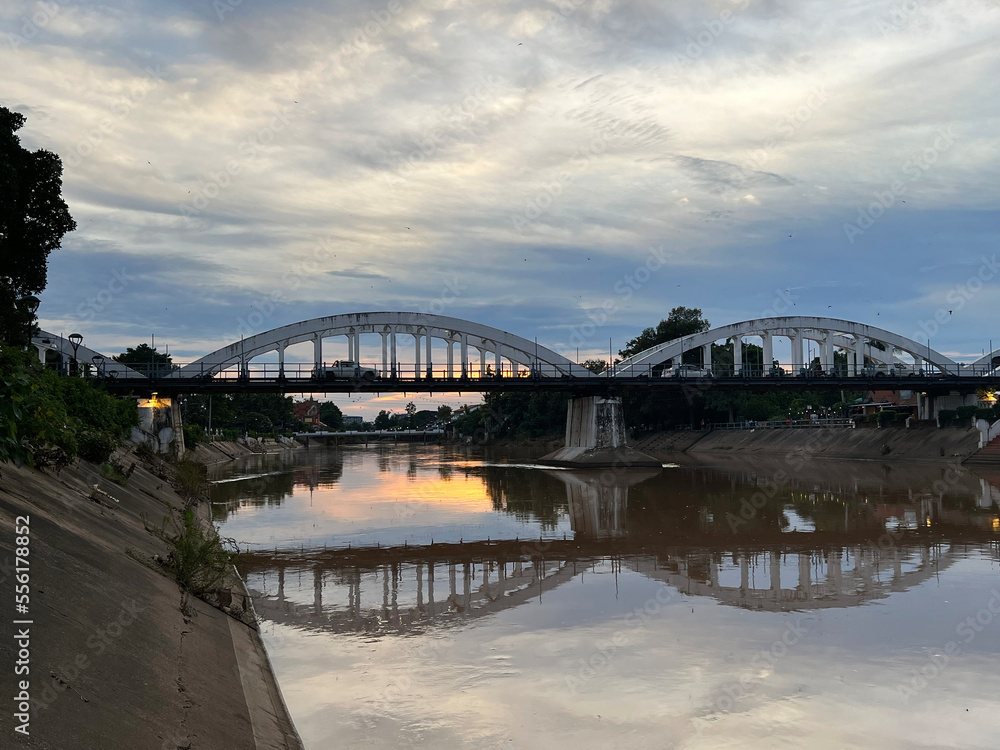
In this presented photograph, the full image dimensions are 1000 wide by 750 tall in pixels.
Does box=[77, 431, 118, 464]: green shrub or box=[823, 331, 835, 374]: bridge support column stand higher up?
box=[823, 331, 835, 374]: bridge support column

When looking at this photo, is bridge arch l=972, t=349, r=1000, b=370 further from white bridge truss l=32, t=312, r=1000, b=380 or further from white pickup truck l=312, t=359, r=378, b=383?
white pickup truck l=312, t=359, r=378, b=383

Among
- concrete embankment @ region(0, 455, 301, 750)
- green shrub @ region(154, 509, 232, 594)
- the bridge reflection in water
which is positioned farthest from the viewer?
the bridge reflection in water

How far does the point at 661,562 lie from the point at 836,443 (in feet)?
215

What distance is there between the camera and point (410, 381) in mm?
66625

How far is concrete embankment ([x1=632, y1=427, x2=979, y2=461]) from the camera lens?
64750 millimetres

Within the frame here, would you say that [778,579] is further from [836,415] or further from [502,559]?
[836,415]

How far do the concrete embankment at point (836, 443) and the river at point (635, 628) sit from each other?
39996 millimetres

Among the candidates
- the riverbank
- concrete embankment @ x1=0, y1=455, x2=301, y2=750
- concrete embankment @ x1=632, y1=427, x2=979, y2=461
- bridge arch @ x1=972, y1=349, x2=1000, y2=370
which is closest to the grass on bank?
concrete embankment @ x1=0, y1=455, x2=301, y2=750

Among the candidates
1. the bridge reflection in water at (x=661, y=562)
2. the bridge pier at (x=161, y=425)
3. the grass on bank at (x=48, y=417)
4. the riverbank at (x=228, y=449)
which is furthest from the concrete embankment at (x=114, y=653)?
the bridge pier at (x=161, y=425)

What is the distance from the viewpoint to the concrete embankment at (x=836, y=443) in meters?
64.8

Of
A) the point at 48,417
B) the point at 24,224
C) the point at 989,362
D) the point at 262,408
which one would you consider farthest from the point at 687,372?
the point at 262,408

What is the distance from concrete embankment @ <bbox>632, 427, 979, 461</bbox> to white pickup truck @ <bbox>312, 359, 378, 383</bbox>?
41.2 m

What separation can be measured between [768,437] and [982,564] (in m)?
72.9

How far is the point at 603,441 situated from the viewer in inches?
2697
